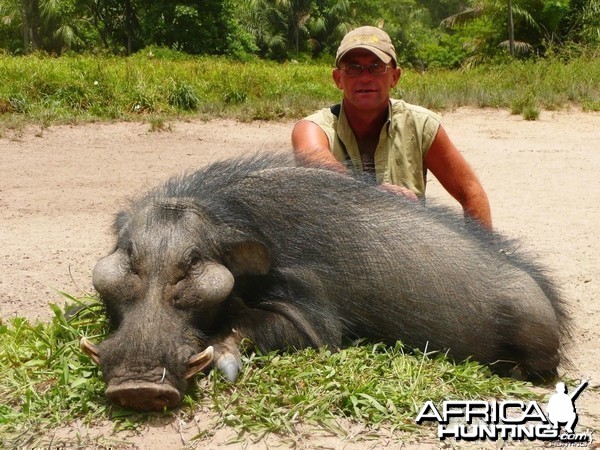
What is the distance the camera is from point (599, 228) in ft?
22.4

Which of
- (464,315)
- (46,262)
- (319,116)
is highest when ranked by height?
(319,116)

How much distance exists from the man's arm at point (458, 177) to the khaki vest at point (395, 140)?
62 mm

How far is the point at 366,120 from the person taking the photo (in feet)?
15.4

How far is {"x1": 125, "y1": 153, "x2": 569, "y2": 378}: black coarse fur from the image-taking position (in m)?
3.57

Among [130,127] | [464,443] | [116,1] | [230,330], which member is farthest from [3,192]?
[116,1]

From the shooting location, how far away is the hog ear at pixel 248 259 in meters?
3.51

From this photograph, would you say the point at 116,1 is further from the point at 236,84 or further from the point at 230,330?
the point at 230,330

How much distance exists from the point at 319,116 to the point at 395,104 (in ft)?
1.55

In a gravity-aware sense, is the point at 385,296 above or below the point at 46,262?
above

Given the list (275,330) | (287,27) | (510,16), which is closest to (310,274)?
(275,330)

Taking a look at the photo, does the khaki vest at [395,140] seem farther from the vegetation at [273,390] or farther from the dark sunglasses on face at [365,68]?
the vegetation at [273,390]

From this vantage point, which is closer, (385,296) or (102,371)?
(102,371)

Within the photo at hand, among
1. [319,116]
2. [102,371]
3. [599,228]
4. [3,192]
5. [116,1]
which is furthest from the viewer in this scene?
[116,1]

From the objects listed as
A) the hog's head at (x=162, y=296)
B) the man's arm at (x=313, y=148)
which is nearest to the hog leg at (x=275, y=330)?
the hog's head at (x=162, y=296)
